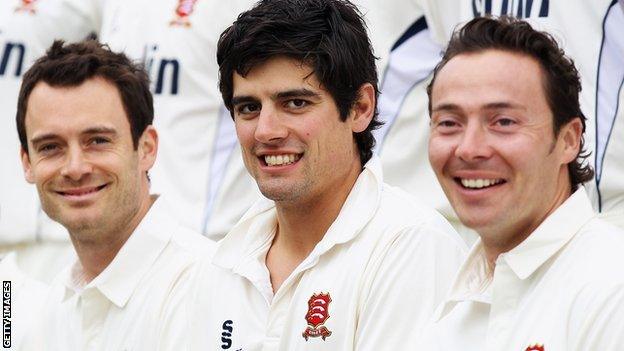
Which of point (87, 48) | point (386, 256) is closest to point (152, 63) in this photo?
point (87, 48)

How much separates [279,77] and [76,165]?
83 cm

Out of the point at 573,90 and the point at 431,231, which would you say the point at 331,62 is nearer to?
the point at 431,231

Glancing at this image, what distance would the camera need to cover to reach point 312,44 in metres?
3.87

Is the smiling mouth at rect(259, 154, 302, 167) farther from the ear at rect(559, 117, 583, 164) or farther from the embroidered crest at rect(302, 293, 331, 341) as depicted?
the ear at rect(559, 117, 583, 164)

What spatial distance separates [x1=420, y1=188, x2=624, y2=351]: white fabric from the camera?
2912 millimetres

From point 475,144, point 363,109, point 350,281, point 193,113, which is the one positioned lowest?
point 350,281

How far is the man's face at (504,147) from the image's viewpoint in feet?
10.4

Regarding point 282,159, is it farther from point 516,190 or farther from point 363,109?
point 516,190

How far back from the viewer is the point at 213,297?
4.03m

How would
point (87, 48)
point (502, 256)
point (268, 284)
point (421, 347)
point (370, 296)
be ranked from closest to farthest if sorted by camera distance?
point (502, 256) < point (421, 347) < point (370, 296) < point (268, 284) < point (87, 48)

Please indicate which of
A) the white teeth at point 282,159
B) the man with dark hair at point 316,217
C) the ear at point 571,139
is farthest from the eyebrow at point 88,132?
the ear at point 571,139

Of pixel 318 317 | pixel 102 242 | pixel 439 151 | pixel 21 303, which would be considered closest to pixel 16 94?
pixel 21 303

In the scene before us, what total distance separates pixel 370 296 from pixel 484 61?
709 millimetres

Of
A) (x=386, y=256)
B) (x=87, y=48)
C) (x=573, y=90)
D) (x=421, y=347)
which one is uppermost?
(x=87, y=48)
